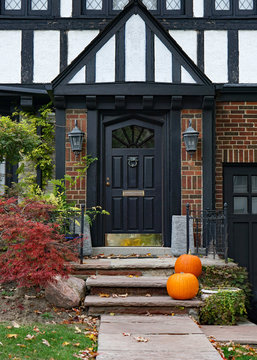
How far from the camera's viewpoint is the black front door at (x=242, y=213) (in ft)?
28.9

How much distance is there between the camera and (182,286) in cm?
580

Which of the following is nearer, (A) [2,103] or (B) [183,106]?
(B) [183,106]

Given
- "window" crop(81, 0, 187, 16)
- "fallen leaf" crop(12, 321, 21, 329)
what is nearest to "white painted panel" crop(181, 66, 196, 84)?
"window" crop(81, 0, 187, 16)

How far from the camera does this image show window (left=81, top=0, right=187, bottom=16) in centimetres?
902

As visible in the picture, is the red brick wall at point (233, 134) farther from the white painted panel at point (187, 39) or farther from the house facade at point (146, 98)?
the white painted panel at point (187, 39)

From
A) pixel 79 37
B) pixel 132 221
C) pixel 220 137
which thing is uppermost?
pixel 79 37

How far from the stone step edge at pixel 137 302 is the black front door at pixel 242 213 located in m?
3.18

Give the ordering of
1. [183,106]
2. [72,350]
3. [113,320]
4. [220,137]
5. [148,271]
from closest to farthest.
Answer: [72,350], [113,320], [148,271], [183,106], [220,137]

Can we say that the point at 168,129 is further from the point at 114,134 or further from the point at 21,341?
the point at 21,341

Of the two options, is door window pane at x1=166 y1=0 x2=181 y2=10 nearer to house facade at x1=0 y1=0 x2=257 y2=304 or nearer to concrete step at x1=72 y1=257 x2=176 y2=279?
house facade at x1=0 y1=0 x2=257 y2=304

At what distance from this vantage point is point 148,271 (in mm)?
6684

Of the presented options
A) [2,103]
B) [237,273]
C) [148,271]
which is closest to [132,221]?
[148,271]

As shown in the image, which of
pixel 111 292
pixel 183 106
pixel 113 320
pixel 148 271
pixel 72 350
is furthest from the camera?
pixel 183 106

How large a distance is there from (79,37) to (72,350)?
6.46 m
